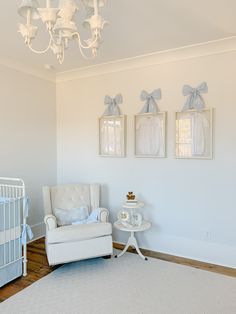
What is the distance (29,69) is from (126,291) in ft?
10.4

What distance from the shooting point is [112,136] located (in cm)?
367

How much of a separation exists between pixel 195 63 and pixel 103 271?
267cm

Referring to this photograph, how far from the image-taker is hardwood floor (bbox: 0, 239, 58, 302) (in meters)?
2.46

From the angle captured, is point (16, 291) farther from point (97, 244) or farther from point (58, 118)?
point (58, 118)

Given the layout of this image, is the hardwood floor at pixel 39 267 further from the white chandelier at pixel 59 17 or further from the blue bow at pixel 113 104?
the white chandelier at pixel 59 17

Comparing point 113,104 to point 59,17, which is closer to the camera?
point 59,17

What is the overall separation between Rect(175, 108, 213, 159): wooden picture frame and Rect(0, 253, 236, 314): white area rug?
53.2 inches

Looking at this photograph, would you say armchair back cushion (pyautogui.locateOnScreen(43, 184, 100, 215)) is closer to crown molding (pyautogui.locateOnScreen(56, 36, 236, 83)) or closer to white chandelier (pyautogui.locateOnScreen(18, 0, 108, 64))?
crown molding (pyautogui.locateOnScreen(56, 36, 236, 83))

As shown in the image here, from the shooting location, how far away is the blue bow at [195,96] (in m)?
3.03

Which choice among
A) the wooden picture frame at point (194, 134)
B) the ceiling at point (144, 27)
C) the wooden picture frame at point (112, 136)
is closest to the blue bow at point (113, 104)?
the wooden picture frame at point (112, 136)

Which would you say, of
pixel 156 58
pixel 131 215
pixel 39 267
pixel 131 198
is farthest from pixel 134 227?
pixel 156 58

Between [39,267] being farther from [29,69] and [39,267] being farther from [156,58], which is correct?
[156,58]

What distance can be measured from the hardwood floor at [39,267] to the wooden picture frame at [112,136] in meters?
1.34


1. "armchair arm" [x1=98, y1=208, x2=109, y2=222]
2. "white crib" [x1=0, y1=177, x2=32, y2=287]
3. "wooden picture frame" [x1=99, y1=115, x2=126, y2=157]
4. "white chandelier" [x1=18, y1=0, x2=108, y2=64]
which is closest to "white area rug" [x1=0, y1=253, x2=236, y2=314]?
"white crib" [x1=0, y1=177, x2=32, y2=287]
